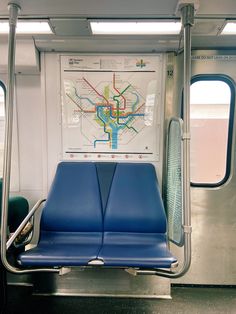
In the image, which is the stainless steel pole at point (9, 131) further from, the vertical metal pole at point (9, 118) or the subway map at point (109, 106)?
the subway map at point (109, 106)

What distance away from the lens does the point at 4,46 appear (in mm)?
2357

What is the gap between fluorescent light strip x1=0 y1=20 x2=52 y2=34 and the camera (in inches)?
78.2

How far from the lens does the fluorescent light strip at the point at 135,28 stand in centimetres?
197

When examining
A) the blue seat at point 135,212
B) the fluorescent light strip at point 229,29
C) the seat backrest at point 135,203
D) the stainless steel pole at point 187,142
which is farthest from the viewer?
the seat backrest at point 135,203

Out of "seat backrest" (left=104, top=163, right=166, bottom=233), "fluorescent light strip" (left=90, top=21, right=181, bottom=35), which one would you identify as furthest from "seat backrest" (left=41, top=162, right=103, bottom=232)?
"fluorescent light strip" (left=90, top=21, right=181, bottom=35)

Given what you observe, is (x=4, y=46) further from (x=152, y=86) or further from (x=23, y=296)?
(x=23, y=296)

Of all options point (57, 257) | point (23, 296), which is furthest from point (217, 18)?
point (23, 296)

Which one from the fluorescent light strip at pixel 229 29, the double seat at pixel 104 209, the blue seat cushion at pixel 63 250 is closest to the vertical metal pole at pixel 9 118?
the blue seat cushion at pixel 63 250

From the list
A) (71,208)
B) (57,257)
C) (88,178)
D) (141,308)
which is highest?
(88,178)

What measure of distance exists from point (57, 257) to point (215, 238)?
158 centimetres

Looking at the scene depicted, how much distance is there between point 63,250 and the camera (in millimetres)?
1864

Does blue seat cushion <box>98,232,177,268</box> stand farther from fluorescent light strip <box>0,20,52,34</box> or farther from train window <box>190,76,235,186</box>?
fluorescent light strip <box>0,20,52,34</box>

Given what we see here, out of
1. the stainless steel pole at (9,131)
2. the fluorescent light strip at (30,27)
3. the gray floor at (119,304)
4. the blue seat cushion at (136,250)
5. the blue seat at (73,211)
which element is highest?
the fluorescent light strip at (30,27)

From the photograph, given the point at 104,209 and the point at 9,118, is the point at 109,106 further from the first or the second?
the point at 9,118
